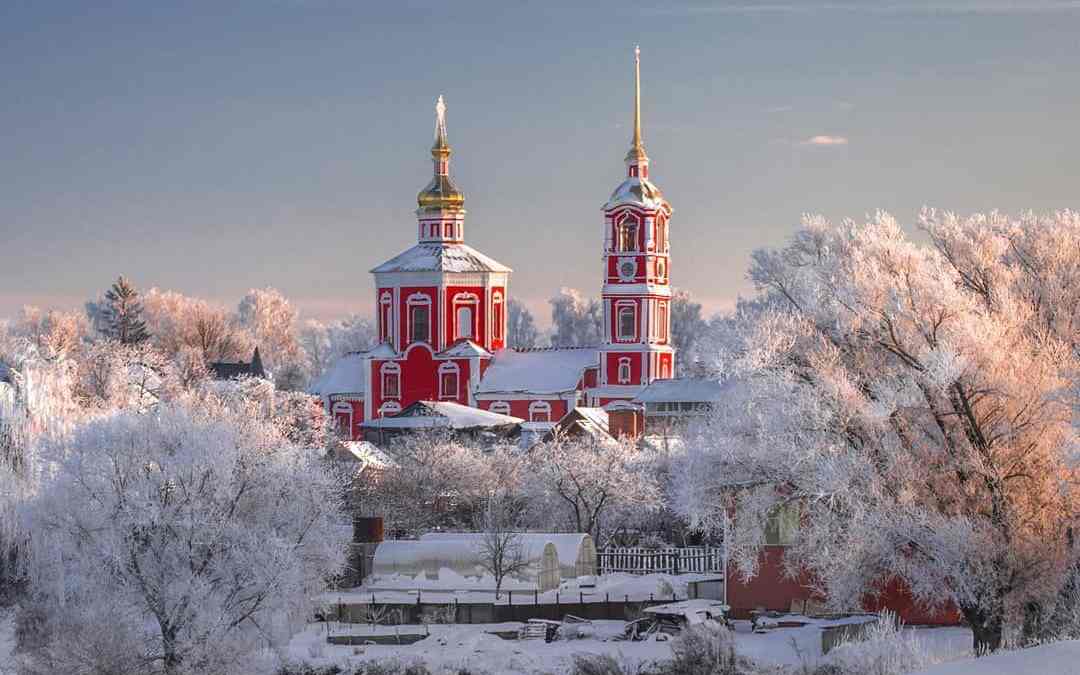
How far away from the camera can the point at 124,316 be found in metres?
103

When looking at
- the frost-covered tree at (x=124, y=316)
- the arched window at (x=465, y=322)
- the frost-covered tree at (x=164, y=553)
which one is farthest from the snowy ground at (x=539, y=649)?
the frost-covered tree at (x=124, y=316)

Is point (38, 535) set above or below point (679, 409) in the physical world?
below

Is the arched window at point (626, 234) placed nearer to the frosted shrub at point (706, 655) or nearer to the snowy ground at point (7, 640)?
the snowy ground at point (7, 640)

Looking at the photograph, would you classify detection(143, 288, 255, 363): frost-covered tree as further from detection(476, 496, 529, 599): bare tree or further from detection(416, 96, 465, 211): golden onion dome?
detection(476, 496, 529, 599): bare tree

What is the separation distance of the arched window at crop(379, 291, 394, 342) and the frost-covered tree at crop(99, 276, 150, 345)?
22.0 m

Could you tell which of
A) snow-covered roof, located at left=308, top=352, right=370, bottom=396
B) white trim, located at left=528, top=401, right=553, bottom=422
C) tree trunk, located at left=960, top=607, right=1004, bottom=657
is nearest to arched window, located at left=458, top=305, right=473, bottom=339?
snow-covered roof, located at left=308, top=352, right=370, bottom=396

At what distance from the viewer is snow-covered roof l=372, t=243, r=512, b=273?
3255 inches

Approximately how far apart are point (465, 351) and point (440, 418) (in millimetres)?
14486

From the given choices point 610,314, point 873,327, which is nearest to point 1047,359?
point 873,327

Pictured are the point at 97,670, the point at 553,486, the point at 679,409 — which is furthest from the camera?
the point at 679,409

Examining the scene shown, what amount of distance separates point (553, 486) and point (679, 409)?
18637mm

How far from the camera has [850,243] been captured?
2994 centimetres

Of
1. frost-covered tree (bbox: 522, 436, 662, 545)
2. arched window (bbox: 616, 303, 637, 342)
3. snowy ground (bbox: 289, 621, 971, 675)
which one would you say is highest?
Result: arched window (bbox: 616, 303, 637, 342)

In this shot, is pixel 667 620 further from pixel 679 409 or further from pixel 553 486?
pixel 679 409
